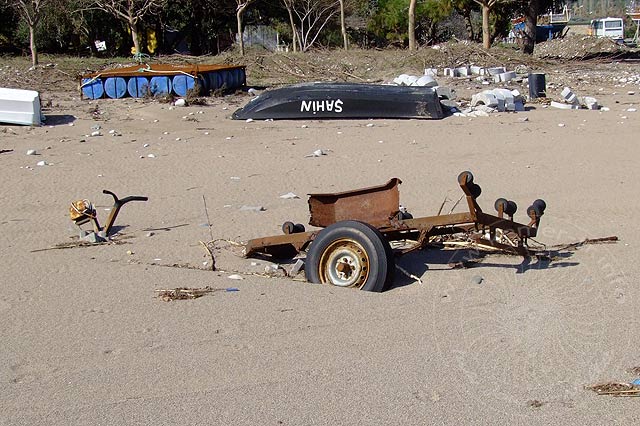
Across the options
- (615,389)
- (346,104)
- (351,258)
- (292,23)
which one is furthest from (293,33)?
(615,389)

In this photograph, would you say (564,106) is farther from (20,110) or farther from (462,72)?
(20,110)

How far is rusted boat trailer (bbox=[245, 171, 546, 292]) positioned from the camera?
251 inches

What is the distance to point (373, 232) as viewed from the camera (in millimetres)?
6316

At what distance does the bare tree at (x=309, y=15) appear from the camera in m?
42.5

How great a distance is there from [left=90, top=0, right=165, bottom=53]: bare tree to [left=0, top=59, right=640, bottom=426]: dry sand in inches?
886

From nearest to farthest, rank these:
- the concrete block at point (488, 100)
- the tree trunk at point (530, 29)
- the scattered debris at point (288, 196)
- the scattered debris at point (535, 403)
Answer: the scattered debris at point (535, 403) < the scattered debris at point (288, 196) < the concrete block at point (488, 100) < the tree trunk at point (530, 29)

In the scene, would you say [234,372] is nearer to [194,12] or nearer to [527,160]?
[527,160]

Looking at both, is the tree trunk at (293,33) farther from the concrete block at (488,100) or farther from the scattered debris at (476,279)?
the scattered debris at (476,279)

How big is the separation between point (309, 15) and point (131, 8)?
1218 centimetres

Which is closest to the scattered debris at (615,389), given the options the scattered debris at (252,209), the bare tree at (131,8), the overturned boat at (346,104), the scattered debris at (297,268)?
the scattered debris at (297,268)

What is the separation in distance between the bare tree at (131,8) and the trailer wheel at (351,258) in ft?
89.4

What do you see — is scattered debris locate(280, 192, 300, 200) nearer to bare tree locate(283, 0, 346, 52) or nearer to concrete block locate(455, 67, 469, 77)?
concrete block locate(455, 67, 469, 77)

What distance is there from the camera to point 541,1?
133ft

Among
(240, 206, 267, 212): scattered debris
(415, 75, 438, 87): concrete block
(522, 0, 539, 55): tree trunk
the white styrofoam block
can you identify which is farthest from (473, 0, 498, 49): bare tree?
(240, 206, 267, 212): scattered debris
